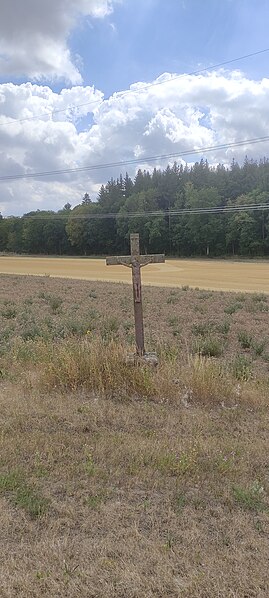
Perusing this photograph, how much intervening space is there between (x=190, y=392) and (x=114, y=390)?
1.00 metres

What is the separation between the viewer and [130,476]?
12.4ft

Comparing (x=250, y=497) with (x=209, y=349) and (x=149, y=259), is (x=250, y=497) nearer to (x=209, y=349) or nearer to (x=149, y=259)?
(x=149, y=259)

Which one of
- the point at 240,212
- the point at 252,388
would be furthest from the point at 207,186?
the point at 252,388

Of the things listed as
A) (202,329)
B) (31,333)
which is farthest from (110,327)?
(202,329)

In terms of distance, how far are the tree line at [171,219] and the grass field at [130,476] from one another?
224 ft

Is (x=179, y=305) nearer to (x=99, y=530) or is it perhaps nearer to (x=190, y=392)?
(x=190, y=392)

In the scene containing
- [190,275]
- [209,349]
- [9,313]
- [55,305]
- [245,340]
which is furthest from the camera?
[190,275]

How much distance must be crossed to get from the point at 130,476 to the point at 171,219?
8361 centimetres

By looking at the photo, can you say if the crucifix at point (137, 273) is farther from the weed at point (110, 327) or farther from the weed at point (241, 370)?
the weed at point (110, 327)

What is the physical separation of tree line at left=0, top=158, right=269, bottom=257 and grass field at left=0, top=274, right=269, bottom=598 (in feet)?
224

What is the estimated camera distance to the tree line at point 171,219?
7412 centimetres

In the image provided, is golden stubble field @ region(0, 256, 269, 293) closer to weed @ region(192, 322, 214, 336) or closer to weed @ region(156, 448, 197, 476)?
weed @ region(192, 322, 214, 336)

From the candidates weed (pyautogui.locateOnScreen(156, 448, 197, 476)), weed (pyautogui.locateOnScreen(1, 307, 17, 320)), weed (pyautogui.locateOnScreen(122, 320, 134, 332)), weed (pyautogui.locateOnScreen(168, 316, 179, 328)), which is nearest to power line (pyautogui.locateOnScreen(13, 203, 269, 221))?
weed (pyautogui.locateOnScreen(168, 316, 179, 328))

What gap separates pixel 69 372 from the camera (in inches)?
242
